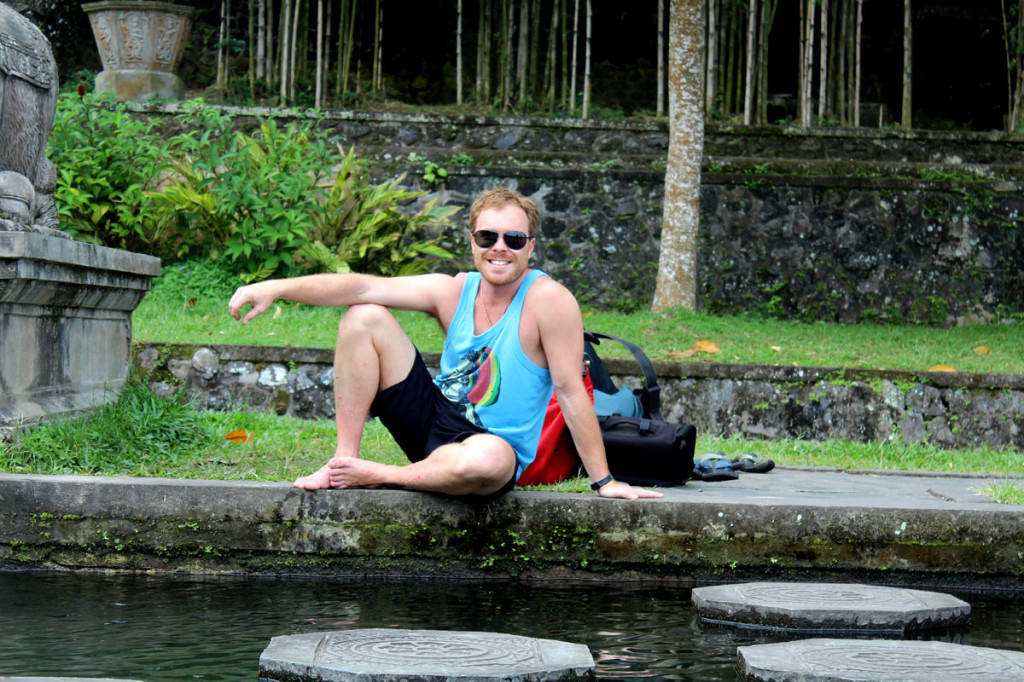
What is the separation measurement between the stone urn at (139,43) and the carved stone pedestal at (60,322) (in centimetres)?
584

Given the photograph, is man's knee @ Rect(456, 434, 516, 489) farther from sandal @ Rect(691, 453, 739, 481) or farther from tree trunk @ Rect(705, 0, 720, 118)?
tree trunk @ Rect(705, 0, 720, 118)

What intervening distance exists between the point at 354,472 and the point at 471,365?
19.2 inches

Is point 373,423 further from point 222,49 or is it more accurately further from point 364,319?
point 222,49

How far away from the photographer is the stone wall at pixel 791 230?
9.40 meters

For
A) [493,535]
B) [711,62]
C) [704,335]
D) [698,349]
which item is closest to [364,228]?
[704,335]

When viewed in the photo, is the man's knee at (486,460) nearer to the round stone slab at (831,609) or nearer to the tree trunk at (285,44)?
the round stone slab at (831,609)

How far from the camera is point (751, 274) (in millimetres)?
9438

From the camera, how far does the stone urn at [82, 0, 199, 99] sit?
10008 mm

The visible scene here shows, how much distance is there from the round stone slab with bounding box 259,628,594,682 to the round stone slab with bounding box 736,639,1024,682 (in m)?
0.41

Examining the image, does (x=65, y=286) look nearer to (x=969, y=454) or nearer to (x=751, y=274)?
(x=969, y=454)

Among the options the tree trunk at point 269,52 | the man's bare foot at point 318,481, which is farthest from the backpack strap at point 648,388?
the tree trunk at point 269,52

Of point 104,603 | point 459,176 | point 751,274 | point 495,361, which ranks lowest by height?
point 104,603

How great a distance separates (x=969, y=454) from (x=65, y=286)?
13.9 ft

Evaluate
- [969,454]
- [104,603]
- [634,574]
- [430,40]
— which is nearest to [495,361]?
[634,574]
